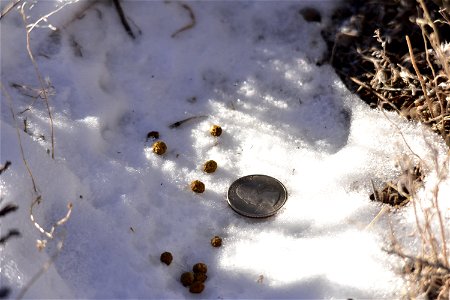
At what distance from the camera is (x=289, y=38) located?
12.7 feet

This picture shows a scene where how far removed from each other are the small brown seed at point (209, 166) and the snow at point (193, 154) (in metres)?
0.04

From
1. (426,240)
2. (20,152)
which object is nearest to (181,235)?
(20,152)

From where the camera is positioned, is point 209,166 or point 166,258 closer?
point 166,258

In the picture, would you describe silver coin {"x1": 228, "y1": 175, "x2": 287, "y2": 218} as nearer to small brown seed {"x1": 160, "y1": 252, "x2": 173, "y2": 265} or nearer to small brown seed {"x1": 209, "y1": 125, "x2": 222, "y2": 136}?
small brown seed {"x1": 209, "y1": 125, "x2": 222, "y2": 136}

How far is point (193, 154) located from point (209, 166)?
167mm

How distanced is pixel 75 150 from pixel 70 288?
82 cm

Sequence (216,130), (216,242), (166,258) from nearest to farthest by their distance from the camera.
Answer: (166,258) → (216,242) → (216,130)

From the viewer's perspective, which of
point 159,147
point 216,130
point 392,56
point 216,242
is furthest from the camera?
point 392,56

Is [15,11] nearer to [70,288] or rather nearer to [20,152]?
[20,152]

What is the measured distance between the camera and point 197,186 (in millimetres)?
3166

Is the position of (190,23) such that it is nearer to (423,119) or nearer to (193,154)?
(193,154)

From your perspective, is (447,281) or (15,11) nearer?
(447,281)

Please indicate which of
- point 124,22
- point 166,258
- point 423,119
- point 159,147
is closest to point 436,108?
point 423,119

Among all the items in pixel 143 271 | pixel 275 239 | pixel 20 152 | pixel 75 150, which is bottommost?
pixel 275 239
